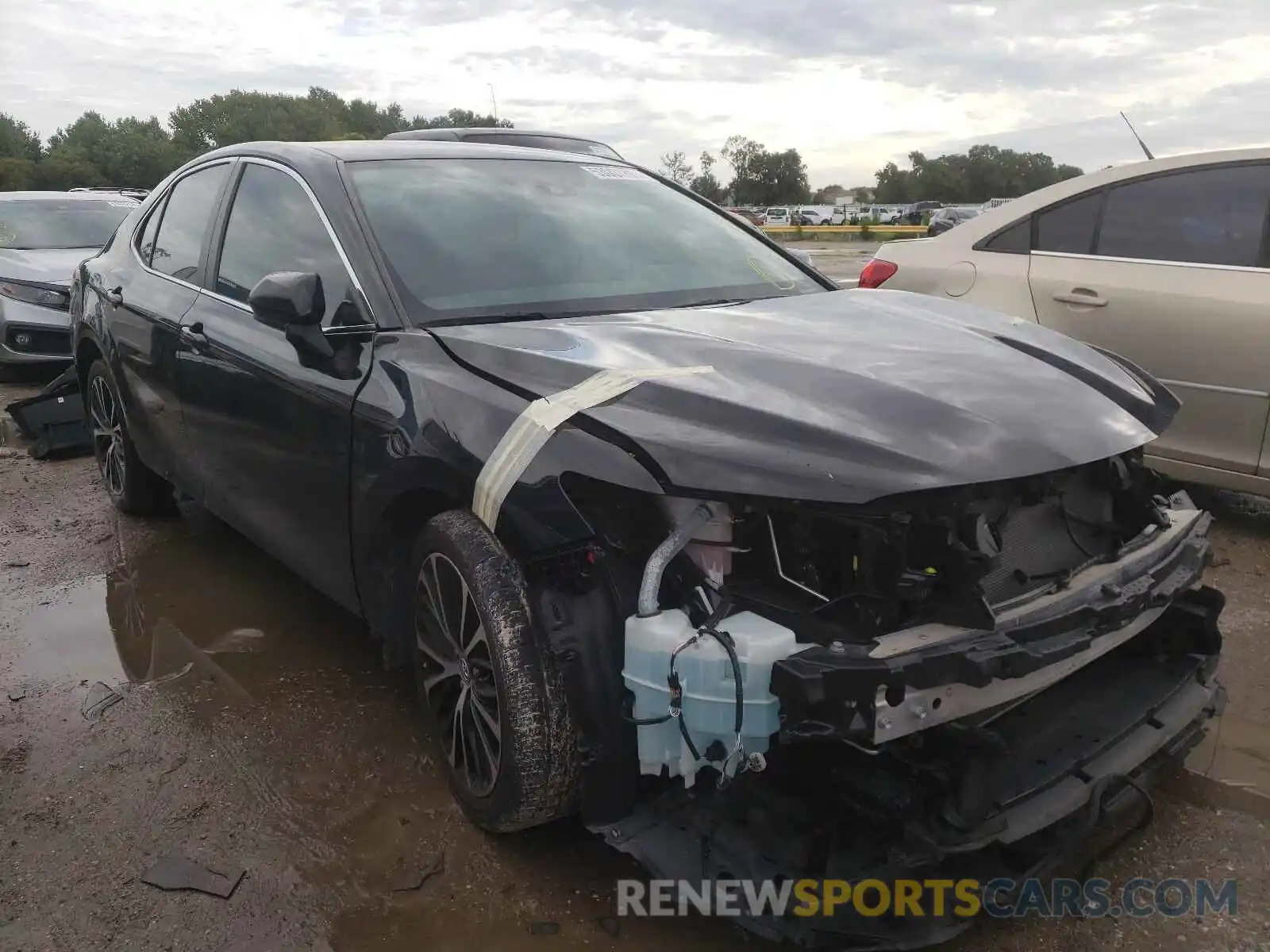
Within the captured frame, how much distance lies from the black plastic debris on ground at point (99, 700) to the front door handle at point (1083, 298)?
4.22 meters

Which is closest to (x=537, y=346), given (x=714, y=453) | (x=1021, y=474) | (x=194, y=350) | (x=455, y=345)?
(x=455, y=345)

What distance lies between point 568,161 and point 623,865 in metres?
2.46

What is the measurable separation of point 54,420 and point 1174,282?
253 inches

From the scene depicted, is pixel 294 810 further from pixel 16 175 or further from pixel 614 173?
pixel 16 175

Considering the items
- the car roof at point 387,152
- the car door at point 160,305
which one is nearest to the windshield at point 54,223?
the car door at point 160,305

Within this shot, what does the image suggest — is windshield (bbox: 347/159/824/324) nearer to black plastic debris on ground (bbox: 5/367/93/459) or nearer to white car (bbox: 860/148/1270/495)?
white car (bbox: 860/148/1270/495)

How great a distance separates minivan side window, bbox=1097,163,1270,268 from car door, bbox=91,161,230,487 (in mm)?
3910

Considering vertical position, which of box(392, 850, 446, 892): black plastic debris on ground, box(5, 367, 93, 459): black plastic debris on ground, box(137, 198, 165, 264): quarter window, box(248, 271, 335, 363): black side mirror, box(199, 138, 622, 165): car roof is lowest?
box(392, 850, 446, 892): black plastic debris on ground

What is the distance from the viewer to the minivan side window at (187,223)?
395 centimetres

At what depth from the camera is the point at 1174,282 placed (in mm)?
4289

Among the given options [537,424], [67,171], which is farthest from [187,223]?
[67,171]

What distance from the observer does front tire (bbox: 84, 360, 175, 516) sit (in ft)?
16.0

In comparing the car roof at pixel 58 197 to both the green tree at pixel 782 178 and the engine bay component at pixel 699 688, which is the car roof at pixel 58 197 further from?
the green tree at pixel 782 178

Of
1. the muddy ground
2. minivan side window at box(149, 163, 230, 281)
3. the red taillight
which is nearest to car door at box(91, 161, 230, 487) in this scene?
minivan side window at box(149, 163, 230, 281)
